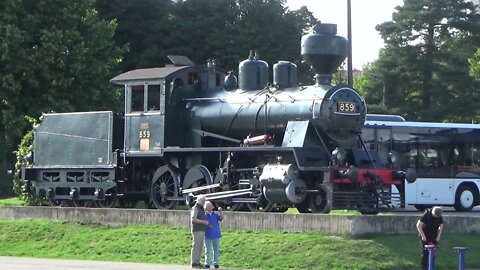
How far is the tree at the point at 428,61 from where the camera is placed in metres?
67.1

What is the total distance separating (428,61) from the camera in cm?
6825

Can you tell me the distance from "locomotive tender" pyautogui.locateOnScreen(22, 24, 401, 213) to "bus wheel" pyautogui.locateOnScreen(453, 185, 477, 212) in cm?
1119

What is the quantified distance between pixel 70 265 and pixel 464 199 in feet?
61.6

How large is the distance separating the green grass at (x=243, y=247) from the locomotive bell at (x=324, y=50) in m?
5.06

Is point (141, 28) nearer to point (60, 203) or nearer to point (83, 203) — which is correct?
point (60, 203)

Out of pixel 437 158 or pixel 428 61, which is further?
pixel 428 61

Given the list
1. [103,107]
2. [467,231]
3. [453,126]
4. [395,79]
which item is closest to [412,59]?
[395,79]

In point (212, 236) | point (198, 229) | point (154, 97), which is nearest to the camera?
point (212, 236)

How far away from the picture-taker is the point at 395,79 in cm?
6994

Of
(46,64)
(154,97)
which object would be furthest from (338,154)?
(46,64)

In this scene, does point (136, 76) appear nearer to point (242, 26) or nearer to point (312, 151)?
point (312, 151)

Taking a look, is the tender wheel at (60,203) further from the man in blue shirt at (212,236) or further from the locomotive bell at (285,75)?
the man in blue shirt at (212,236)

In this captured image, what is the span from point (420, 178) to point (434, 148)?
1.51 metres

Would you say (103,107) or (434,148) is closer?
(434,148)
